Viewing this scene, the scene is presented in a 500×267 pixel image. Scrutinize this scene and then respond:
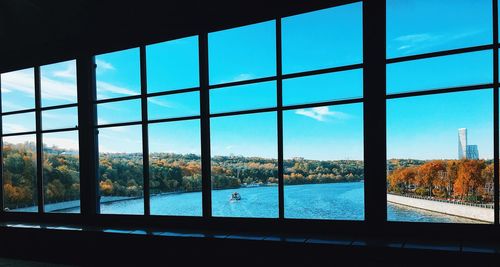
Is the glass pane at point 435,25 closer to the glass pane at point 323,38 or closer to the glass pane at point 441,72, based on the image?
the glass pane at point 441,72

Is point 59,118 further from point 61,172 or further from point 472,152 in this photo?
point 472,152

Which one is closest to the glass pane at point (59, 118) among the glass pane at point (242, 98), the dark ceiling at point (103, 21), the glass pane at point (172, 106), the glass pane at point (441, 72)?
the dark ceiling at point (103, 21)

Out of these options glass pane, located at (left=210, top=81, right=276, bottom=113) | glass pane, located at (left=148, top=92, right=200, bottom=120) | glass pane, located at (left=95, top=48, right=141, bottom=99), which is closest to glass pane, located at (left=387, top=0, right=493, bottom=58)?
glass pane, located at (left=210, top=81, right=276, bottom=113)

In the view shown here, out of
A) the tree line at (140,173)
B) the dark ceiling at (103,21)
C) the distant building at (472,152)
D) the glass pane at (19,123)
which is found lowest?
the tree line at (140,173)

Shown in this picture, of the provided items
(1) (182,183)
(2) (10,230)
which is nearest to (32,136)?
(2) (10,230)

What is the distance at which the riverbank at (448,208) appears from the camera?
2904mm

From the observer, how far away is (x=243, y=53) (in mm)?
4715

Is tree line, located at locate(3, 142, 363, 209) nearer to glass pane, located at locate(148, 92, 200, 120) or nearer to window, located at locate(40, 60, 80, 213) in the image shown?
window, located at locate(40, 60, 80, 213)

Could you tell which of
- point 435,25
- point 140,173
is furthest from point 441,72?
point 140,173

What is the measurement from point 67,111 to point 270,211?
3.31 metres

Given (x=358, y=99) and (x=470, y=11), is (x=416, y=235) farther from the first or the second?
(x=470, y=11)

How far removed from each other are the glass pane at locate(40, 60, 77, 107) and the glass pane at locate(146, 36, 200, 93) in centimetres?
134

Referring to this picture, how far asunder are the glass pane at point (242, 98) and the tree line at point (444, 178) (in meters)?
1.48

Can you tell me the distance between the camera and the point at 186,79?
14.4 ft
